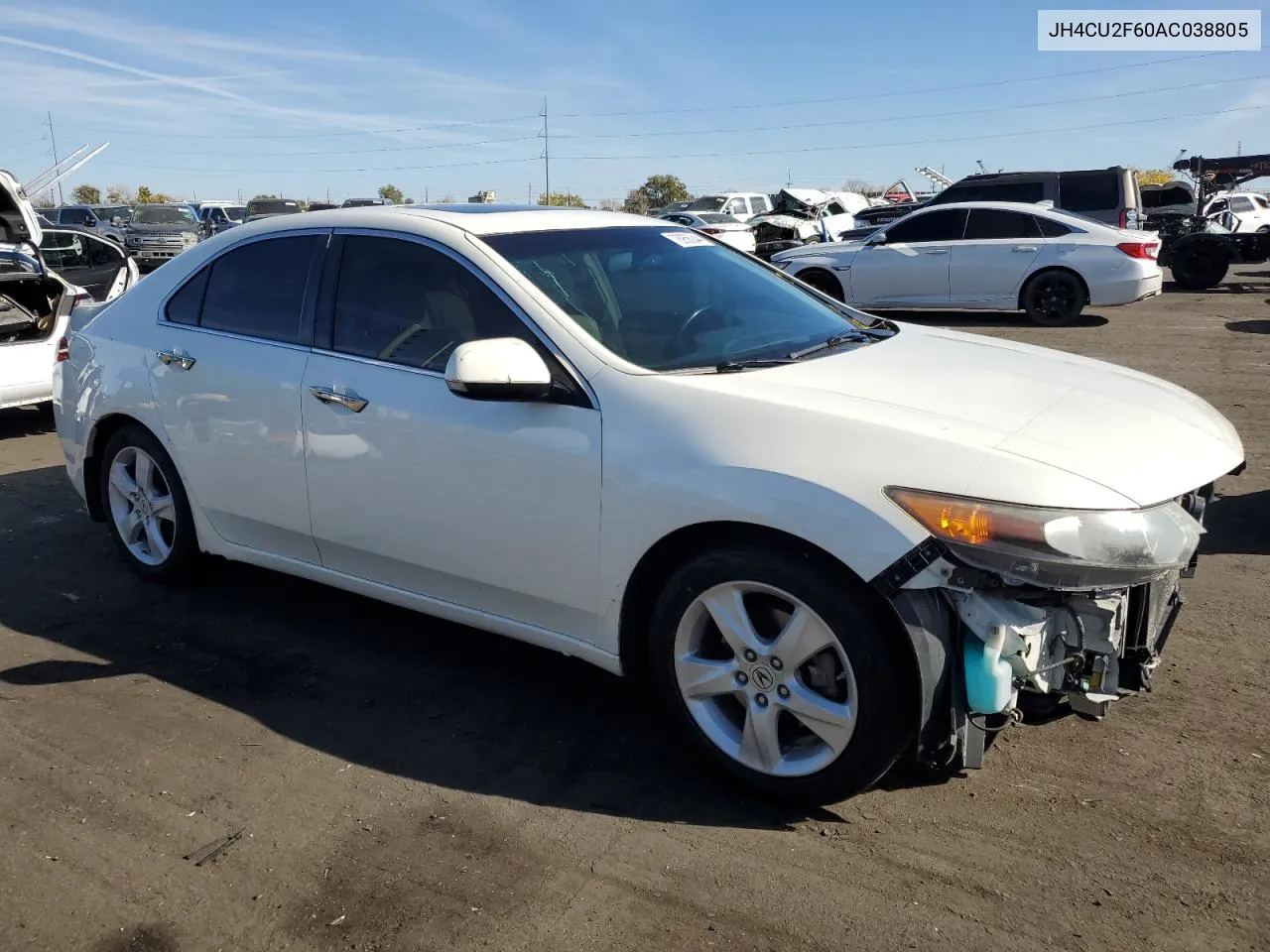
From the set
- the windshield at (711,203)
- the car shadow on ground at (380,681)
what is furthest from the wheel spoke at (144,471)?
the windshield at (711,203)

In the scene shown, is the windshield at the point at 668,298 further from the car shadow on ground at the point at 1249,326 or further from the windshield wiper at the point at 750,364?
Answer: the car shadow on ground at the point at 1249,326

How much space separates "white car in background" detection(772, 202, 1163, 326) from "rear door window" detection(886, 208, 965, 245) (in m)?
0.01

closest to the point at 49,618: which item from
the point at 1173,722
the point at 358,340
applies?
the point at 358,340

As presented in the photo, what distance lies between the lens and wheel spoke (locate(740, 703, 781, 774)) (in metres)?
3.01

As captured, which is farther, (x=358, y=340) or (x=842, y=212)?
(x=842, y=212)

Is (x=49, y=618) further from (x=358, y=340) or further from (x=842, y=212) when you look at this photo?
(x=842, y=212)

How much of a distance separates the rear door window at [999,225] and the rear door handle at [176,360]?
1172 centimetres

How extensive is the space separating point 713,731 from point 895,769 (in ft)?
1.96

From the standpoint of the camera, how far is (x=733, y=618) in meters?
2.99

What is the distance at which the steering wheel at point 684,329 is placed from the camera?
3526 mm

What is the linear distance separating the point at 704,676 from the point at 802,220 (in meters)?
25.8

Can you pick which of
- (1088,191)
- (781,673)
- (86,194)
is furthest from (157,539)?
(86,194)

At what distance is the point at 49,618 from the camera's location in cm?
457

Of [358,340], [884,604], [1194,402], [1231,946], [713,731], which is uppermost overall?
[358,340]
